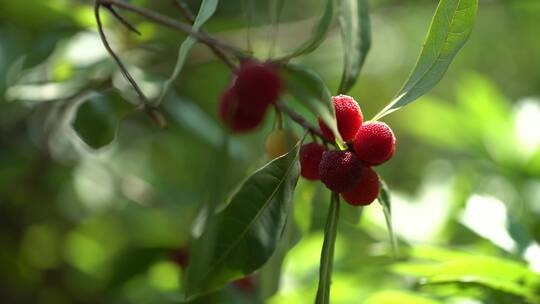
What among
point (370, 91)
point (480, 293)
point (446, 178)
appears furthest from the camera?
point (370, 91)

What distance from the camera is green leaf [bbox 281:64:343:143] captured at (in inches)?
35.6

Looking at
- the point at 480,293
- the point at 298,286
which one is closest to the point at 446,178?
the point at 298,286

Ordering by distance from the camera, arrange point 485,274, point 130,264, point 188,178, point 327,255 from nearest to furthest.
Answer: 1. point 327,255
2. point 485,274
3. point 130,264
4. point 188,178

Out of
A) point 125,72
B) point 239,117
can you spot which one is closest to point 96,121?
point 125,72

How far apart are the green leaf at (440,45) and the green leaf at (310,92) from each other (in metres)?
0.18

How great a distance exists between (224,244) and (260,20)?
1.81ft

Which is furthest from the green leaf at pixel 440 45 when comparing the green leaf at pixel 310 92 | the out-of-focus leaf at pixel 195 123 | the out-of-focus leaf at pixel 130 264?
the out-of-focus leaf at pixel 130 264

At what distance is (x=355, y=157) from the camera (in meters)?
1.03

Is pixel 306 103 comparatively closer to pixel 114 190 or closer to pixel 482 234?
pixel 482 234

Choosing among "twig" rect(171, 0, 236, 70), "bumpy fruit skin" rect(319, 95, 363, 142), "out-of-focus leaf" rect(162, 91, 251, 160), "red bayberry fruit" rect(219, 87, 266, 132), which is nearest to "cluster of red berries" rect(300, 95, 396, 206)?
"bumpy fruit skin" rect(319, 95, 363, 142)

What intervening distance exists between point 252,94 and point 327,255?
0.84ft

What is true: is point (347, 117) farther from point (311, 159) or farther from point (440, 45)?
point (440, 45)

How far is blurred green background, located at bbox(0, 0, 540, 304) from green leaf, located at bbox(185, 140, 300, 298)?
31cm

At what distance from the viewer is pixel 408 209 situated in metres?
1.99
